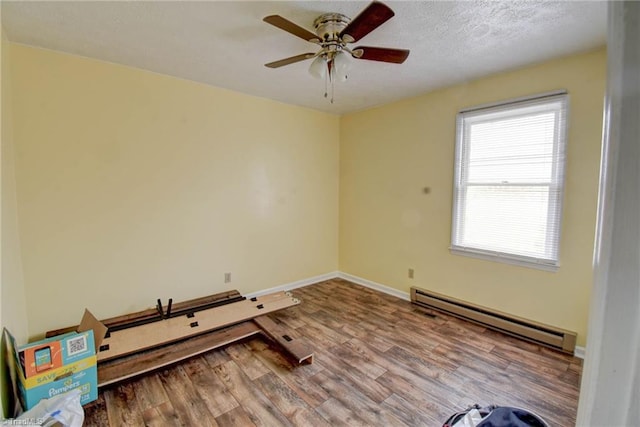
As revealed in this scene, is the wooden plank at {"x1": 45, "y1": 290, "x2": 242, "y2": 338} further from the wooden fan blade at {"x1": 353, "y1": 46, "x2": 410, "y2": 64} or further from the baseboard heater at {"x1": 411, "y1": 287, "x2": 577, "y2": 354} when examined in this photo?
the wooden fan blade at {"x1": 353, "y1": 46, "x2": 410, "y2": 64}

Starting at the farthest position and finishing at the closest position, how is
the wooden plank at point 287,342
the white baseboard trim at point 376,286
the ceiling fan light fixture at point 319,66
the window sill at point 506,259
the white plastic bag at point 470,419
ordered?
1. the white baseboard trim at point 376,286
2. the window sill at point 506,259
3. the wooden plank at point 287,342
4. the ceiling fan light fixture at point 319,66
5. the white plastic bag at point 470,419

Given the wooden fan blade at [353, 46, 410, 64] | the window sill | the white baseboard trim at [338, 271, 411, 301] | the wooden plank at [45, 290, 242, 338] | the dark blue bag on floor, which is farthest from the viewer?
the white baseboard trim at [338, 271, 411, 301]

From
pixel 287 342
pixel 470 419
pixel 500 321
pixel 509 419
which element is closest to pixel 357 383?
pixel 287 342

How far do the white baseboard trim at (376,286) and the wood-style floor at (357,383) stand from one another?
789mm

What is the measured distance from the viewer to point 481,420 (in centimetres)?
162

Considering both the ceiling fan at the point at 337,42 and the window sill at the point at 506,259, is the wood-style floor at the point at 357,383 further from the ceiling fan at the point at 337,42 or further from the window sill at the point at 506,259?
the ceiling fan at the point at 337,42

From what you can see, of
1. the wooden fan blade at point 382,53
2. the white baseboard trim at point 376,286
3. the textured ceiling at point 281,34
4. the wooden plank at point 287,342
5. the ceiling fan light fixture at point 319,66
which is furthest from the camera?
the white baseboard trim at point 376,286

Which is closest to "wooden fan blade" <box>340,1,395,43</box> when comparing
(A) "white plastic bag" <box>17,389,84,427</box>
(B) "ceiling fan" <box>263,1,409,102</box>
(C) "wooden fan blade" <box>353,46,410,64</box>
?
(B) "ceiling fan" <box>263,1,409,102</box>

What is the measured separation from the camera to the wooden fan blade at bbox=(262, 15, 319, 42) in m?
1.64

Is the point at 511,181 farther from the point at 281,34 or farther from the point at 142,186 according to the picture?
Answer: the point at 142,186

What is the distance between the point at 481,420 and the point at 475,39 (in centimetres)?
257

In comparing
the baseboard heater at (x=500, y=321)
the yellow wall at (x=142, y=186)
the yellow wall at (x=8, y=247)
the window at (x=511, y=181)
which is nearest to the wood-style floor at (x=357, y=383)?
the baseboard heater at (x=500, y=321)

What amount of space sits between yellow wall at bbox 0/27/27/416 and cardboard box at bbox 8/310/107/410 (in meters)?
0.09

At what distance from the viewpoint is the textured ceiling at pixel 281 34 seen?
1881 millimetres
